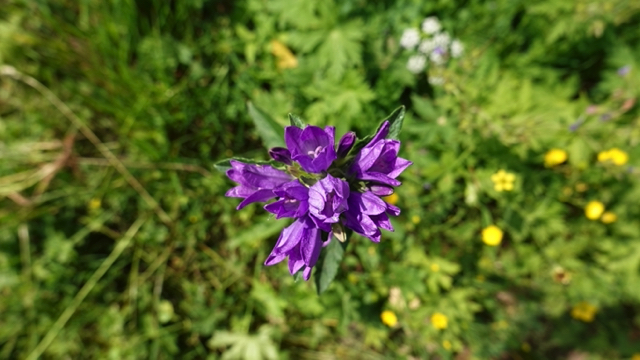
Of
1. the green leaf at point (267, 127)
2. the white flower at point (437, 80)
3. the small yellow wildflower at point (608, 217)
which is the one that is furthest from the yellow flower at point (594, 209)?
the green leaf at point (267, 127)

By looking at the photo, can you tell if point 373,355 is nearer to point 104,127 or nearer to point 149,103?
point 149,103

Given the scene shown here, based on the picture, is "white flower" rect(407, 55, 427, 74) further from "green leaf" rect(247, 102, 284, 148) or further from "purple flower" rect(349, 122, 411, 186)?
"purple flower" rect(349, 122, 411, 186)

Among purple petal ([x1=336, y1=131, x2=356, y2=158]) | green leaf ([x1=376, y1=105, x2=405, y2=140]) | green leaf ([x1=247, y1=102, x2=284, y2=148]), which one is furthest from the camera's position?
green leaf ([x1=247, y1=102, x2=284, y2=148])

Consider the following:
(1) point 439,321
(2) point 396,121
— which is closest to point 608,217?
(1) point 439,321

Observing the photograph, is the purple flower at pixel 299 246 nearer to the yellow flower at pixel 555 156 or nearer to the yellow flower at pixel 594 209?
the yellow flower at pixel 555 156

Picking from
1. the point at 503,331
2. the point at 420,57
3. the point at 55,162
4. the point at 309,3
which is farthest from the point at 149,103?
the point at 503,331

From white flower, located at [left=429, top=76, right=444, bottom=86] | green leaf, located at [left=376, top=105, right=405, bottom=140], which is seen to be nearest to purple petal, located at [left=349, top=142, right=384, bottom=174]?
green leaf, located at [left=376, top=105, right=405, bottom=140]

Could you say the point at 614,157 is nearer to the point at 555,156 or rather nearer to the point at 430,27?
the point at 555,156
